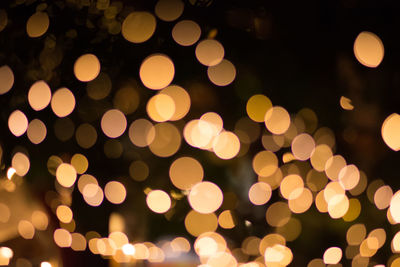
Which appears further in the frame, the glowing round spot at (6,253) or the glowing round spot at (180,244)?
the glowing round spot at (6,253)

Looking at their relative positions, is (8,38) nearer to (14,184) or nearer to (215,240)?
(14,184)

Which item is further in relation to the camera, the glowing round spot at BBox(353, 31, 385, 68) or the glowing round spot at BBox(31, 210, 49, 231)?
the glowing round spot at BBox(31, 210, 49, 231)

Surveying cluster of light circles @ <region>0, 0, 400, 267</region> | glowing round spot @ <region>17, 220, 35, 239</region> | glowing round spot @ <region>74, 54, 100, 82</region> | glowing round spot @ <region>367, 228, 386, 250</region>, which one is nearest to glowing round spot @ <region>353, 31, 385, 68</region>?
cluster of light circles @ <region>0, 0, 400, 267</region>

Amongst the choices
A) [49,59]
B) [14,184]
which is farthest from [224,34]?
[14,184]

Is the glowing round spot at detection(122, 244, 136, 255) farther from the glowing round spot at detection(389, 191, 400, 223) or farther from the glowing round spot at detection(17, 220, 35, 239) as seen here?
the glowing round spot at detection(389, 191, 400, 223)

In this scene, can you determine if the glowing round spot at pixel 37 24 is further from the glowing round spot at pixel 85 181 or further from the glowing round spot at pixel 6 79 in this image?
the glowing round spot at pixel 85 181

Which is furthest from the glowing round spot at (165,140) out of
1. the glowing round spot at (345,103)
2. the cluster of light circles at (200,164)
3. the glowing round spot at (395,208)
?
the glowing round spot at (395,208)

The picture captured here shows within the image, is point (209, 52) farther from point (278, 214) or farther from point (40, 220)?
point (40, 220)
